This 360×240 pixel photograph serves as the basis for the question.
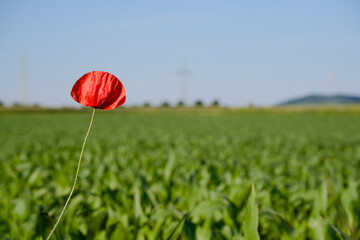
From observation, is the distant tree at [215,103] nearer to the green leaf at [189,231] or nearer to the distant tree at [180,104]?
the distant tree at [180,104]

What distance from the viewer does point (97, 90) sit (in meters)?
0.67

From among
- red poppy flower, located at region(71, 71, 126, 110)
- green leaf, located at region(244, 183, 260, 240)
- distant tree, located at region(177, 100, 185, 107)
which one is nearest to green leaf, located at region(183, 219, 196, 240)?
green leaf, located at region(244, 183, 260, 240)

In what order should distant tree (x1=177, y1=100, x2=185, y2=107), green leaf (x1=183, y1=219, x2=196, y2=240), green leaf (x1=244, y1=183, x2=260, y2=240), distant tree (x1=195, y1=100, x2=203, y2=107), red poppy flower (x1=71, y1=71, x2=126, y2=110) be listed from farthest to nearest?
distant tree (x1=195, y1=100, x2=203, y2=107)
distant tree (x1=177, y1=100, x2=185, y2=107)
green leaf (x1=183, y1=219, x2=196, y2=240)
green leaf (x1=244, y1=183, x2=260, y2=240)
red poppy flower (x1=71, y1=71, x2=126, y2=110)

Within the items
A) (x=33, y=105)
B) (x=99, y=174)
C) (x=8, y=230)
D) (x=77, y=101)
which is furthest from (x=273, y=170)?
(x=33, y=105)

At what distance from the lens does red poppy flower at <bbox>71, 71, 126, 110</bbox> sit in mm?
661

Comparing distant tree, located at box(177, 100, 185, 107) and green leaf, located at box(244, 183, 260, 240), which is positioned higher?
distant tree, located at box(177, 100, 185, 107)

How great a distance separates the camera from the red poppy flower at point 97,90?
2.17 feet

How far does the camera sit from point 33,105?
54.8 m

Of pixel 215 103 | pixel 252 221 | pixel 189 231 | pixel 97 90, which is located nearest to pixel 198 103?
pixel 215 103

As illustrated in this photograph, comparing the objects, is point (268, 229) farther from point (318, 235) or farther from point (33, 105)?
point (33, 105)

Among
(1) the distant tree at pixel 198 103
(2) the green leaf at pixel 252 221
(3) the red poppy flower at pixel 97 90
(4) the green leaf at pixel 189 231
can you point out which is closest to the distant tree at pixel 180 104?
(1) the distant tree at pixel 198 103

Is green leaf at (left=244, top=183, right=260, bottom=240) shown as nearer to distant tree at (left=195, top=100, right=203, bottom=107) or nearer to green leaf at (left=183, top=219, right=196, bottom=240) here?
green leaf at (left=183, top=219, right=196, bottom=240)

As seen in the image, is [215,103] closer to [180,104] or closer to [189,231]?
[180,104]

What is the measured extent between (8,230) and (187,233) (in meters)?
1.22
